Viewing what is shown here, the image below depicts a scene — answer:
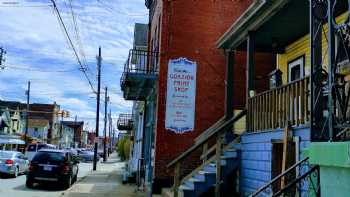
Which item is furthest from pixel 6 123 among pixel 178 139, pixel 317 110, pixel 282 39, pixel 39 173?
pixel 317 110

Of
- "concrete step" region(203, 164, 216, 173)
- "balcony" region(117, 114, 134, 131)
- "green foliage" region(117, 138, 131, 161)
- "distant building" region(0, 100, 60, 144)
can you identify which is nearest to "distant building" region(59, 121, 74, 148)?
"distant building" region(0, 100, 60, 144)

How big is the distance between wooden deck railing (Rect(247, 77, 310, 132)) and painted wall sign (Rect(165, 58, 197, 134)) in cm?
485

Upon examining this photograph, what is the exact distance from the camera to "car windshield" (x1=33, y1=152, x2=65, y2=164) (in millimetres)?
20672

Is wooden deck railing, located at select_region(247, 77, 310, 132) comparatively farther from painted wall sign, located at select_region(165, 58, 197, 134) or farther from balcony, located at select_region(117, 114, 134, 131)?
balcony, located at select_region(117, 114, 134, 131)

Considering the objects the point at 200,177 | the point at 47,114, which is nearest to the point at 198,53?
the point at 200,177

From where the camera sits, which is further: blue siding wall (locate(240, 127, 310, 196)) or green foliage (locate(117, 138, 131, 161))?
green foliage (locate(117, 138, 131, 161))

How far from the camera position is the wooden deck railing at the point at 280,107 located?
9117 millimetres

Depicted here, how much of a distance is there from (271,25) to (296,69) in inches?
101

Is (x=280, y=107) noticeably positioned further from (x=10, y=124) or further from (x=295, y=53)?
(x=10, y=124)

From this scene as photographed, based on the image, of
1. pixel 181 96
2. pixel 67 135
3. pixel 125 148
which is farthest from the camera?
pixel 67 135

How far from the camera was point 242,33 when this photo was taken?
1296 centimetres

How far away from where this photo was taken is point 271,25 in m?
12.4

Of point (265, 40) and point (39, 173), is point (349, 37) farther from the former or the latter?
point (39, 173)

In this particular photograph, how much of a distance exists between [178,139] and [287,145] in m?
8.07
